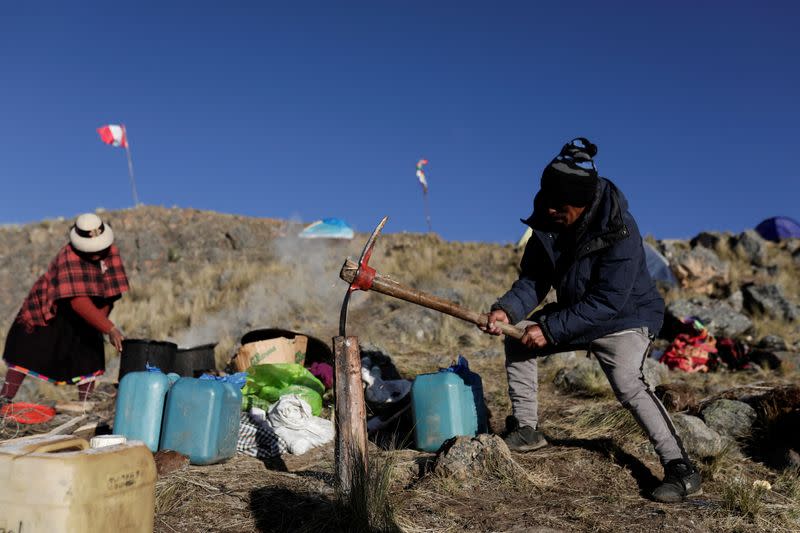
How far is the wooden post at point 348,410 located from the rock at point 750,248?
545 inches

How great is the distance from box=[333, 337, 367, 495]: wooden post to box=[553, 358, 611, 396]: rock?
3.08 metres

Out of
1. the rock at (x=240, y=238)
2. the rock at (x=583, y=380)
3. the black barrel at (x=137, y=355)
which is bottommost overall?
the rock at (x=583, y=380)

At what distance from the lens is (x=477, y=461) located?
3746 mm

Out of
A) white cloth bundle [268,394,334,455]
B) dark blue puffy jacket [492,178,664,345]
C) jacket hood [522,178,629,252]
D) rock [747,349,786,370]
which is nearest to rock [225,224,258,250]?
rock [747,349,786,370]

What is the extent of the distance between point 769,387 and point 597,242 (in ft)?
11.1

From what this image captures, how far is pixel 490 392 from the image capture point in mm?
6211

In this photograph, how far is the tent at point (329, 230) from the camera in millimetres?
21406

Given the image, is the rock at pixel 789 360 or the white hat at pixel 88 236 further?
the rock at pixel 789 360

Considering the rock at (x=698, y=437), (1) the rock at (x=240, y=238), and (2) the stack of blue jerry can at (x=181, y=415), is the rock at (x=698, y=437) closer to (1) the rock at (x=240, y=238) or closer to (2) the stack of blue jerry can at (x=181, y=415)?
(2) the stack of blue jerry can at (x=181, y=415)

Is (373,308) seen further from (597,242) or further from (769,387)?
(597,242)

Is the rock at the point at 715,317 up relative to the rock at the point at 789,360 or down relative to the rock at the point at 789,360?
up

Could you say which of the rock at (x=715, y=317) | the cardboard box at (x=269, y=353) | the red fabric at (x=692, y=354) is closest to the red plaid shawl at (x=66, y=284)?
the cardboard box at (x=269, y=353)

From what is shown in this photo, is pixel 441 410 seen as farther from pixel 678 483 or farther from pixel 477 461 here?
pixel 678 483

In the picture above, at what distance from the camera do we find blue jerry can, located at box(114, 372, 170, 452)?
436 cm
